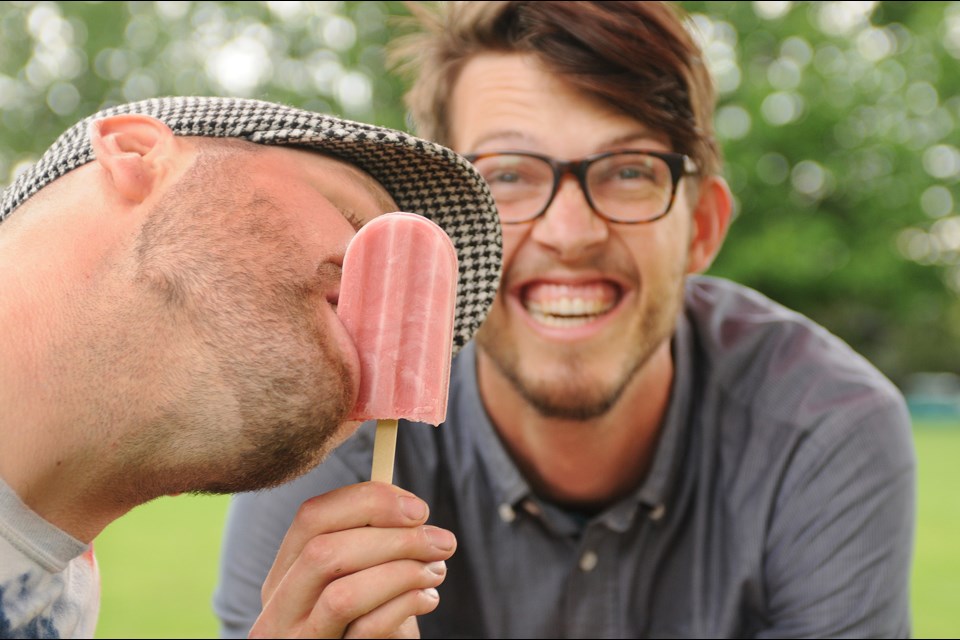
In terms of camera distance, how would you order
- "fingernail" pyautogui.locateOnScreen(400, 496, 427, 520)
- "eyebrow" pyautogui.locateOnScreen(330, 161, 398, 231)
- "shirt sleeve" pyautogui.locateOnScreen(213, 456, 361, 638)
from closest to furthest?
"fingernail" pyautogui.locateOnScreen(400, 496, 427, 520), "eyebrow" pyautogui.locateOnScreen(330, 161, 398, 231), "shirt sleeve" pyautogui.locateOnScreen(213, 456, 361, 638)

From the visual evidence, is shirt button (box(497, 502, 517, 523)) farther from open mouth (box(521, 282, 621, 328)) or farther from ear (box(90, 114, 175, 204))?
ear (box(90, 114, 175, 204))

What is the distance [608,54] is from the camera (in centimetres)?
291

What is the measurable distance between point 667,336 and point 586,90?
0.79 metres

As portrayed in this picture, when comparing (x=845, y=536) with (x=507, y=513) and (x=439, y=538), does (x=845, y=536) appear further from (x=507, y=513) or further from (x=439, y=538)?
(x=439, y=538)

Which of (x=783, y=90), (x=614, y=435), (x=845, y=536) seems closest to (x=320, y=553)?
(x=614, y=435)

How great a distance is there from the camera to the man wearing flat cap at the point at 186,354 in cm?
163

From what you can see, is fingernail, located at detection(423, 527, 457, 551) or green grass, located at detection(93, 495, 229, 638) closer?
fingernail, located at detection(423, 527, 457, 551)

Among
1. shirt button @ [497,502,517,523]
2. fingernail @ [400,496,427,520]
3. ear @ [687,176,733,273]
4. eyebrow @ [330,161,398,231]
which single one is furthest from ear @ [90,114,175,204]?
ear @ [687,176,733,273]

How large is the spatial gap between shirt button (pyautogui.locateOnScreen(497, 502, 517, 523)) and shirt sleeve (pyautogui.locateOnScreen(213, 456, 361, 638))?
1.52ft

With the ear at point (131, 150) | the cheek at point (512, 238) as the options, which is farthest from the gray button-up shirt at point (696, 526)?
the ear at point (131, 150)

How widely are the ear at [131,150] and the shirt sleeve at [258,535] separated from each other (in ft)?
4.63

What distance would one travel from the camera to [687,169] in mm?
3111

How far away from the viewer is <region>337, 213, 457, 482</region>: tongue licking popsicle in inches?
71.1

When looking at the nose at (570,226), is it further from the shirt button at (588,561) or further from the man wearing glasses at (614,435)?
the shirt button at (588,561)
